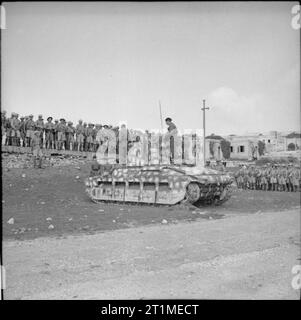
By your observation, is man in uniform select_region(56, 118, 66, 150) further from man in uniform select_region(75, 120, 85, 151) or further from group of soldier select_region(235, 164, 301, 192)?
group of soldier select_region(235, 164, 301, 192)

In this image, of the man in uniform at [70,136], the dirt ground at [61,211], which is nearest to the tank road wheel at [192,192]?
the dirt ground at [61,211]

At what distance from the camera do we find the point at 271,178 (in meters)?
24.4

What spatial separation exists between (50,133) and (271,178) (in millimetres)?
12469

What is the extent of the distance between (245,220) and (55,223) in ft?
14.0

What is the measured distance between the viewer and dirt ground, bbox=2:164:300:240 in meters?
8.79

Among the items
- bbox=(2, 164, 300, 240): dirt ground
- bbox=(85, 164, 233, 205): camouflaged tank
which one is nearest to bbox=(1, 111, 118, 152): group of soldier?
bbox=(2, 164, 300, 240): dirt ground

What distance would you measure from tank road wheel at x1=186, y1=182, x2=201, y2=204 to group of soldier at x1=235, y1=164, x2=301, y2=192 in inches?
461

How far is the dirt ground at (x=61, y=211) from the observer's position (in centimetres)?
879

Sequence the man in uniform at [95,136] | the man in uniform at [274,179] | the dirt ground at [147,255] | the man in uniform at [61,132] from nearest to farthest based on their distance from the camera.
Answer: the dirt ground at [147,255]
the man in uniform at [61,132]
the man in uniform at [274,179]
the man in uniform at [95,136]

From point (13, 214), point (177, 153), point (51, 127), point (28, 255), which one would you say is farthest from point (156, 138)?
point (28, 255)

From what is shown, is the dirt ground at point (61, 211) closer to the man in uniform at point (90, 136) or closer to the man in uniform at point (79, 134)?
the man in uniform at point (79, 134)

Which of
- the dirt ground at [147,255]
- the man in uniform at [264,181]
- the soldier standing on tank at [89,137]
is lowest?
the dirt ground at [147,255]

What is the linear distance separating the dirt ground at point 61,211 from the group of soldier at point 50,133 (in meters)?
3.08
